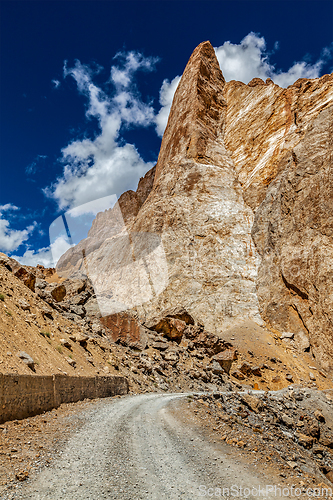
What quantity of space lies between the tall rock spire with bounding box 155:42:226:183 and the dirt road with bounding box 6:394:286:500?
39899mm

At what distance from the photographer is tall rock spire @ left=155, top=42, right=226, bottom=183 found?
4344 centimetres

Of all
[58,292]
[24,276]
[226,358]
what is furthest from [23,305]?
[226,358]

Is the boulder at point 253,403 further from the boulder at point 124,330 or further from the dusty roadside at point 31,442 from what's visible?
the boulder at point 124,330

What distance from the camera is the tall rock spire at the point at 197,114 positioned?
4344cm

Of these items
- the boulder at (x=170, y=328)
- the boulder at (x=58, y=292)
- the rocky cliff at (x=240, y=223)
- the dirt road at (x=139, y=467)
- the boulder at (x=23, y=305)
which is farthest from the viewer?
the rocky cliff at (x=240, y=223)

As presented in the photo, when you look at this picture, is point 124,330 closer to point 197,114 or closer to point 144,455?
point 144,455

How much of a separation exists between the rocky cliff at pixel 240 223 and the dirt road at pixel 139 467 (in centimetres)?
1327

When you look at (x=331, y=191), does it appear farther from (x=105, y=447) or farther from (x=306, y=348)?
(x=105, y=447)

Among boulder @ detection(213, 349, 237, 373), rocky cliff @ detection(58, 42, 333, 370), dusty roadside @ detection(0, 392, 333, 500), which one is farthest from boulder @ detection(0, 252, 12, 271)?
boulder @ detection(213, 349, 237, 373)

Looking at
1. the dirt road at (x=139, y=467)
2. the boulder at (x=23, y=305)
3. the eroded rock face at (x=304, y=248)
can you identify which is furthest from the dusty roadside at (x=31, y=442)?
the eroded rock face at (x=304, y=248)

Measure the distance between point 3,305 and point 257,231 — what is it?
28.5m

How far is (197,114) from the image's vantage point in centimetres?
4691

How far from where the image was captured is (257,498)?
12.1 feet

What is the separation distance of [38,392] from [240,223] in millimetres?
31233
